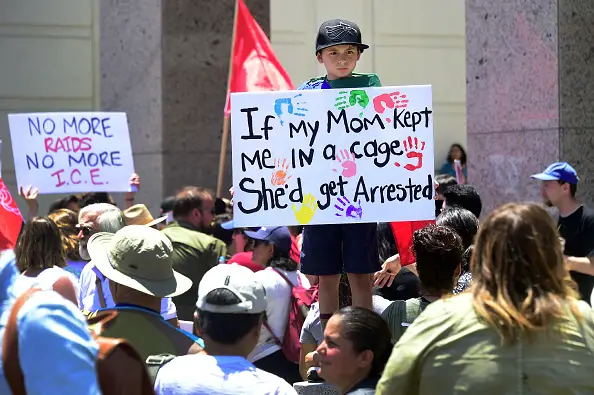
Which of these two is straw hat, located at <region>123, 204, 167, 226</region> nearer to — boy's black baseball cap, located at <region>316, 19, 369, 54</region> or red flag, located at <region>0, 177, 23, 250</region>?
red flag, located at <region>0, 177, 23, 250</region>

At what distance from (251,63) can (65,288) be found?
462cm

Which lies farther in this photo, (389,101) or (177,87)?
(177,87)

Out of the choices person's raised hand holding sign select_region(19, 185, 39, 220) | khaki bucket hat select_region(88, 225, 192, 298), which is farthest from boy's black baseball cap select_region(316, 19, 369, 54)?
person's raised hand holding sign select_region(19, 185, 39, 220)

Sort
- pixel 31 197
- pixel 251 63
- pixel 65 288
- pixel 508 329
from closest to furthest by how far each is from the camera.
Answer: pixel 508 329 < pixel 65 288 < pixel 31 197 < pixel 251 63

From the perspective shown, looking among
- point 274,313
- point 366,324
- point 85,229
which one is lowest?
point 274,313

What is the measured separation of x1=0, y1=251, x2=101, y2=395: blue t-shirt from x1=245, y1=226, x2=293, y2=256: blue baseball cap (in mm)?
3839

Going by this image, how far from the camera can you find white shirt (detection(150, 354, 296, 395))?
11.6 feet

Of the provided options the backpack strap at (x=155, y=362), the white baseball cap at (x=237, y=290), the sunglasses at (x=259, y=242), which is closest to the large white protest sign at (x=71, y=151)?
the sunglasses at (x=259, y=242)

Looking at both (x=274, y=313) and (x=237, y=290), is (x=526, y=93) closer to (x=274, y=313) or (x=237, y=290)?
(x=274, y=313)

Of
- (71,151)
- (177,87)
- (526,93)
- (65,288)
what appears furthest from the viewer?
(177,87)

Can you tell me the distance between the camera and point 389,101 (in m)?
5.57

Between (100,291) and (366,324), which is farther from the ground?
(366,324)

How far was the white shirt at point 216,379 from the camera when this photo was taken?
3525mm

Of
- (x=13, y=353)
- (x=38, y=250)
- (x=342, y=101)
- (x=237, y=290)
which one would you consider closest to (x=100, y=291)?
(x=38, y=250)
